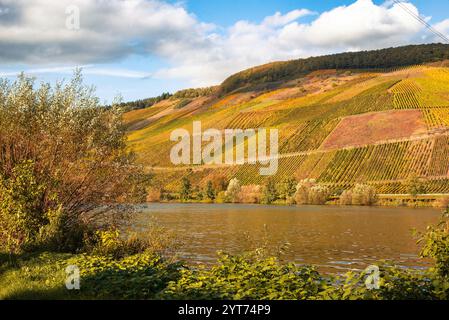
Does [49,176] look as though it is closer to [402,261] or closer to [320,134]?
[402,261]

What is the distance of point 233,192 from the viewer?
131750 mm

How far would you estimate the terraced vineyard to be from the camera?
118500mm

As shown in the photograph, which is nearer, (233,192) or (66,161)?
(66,161)

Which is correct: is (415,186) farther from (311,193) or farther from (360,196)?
(311,193)

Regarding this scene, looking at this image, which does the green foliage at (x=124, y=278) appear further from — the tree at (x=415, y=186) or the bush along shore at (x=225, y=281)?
the tree at (x=415, y=186)

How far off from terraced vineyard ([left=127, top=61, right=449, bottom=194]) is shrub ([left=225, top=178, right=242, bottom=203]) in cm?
764

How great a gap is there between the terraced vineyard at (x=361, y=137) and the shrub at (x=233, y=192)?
764 centimetres

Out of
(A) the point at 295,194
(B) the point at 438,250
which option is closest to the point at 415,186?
(A) the point at 295,194

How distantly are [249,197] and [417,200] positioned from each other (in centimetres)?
4340

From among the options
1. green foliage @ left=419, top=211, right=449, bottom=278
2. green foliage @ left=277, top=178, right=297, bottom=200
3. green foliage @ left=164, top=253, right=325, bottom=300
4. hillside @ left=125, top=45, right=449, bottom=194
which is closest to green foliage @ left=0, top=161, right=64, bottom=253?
green foliage @ left=164, top=253, right=325, bottom=300

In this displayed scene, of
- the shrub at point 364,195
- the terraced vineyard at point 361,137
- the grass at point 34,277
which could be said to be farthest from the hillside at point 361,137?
the grass at point 34,277

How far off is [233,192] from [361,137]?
39336 mm

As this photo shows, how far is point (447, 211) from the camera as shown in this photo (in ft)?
41.6
